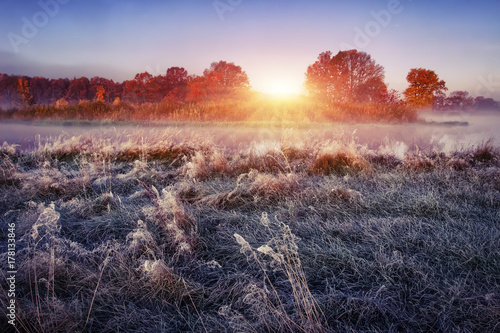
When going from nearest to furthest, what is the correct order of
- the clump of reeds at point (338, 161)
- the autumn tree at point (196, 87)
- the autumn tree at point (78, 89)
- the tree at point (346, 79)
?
the clump of reeds at point (338, 161) → the tree at point (346, 79) → the autumn tree at point (196, 87) → the autumn tree at point (78, 89)

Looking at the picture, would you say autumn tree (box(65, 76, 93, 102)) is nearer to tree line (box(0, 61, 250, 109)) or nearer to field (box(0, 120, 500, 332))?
tree line (box(0, 61, 250, 109))

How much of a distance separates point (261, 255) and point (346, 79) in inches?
1149

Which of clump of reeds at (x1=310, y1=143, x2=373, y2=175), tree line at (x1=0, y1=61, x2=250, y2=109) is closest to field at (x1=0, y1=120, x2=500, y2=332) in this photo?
clump of reeds at (x1=310, y1=143, x2=373, y2=175)

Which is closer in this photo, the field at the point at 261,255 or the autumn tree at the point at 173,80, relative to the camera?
the field at the point at 261,255

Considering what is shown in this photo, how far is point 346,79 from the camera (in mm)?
27797

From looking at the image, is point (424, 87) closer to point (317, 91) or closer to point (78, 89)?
point (317, 91)

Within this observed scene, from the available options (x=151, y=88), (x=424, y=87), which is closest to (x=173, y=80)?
(x=151, y=88)

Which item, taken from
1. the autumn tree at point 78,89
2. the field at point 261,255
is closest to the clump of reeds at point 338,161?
the field at point 261,255

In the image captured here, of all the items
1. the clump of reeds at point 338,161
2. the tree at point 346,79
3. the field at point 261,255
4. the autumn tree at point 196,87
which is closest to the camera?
the field at point 261,255

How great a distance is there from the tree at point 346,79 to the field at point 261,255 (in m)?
23.7

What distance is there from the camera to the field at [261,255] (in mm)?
1627

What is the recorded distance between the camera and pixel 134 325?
5.37ft

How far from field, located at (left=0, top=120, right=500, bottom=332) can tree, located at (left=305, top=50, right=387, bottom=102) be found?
23.7 metres

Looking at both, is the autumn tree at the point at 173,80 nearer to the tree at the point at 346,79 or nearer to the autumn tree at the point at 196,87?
the autumn tree at the point at 196,87
